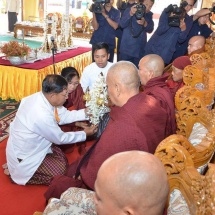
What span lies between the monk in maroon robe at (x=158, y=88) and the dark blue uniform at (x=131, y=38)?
5.77ft

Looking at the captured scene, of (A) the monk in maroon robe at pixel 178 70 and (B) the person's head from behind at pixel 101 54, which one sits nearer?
(A) the monk in maroon robe at pixel 178 70

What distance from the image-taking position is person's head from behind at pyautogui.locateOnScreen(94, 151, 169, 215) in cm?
74

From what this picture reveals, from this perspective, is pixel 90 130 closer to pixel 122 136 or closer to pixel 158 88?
pixel 158 88

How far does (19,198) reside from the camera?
2098mm

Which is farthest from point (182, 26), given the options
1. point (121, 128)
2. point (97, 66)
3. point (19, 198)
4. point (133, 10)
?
point (19, 198)

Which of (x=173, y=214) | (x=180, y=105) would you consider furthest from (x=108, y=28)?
(x=173, y=214)

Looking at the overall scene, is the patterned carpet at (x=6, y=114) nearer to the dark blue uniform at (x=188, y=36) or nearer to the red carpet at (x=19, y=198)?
the red carpet at (x=19, y=198)

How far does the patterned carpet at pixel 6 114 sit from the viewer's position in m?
3.13

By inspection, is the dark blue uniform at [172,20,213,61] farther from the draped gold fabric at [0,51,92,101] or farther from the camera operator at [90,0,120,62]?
the draped gold fabric at [0,51,92,101]

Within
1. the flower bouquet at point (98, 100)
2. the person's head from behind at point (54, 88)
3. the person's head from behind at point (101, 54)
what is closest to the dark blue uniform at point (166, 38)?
the person's head from behind at point (101, 54)

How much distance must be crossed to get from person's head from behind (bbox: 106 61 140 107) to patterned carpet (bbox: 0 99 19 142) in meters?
1.58

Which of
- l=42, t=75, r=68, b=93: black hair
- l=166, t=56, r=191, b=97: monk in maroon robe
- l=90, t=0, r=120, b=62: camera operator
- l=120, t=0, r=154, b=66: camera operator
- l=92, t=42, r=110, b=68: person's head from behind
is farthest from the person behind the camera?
l=90, t=0, r=120, b=62: camera operator

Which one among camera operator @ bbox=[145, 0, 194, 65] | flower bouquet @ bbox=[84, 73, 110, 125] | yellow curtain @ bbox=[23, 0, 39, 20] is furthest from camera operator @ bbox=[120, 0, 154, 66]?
yellow curtain @ bbox=[23, 0, 39, 20]

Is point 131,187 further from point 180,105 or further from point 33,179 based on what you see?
point 33,179
